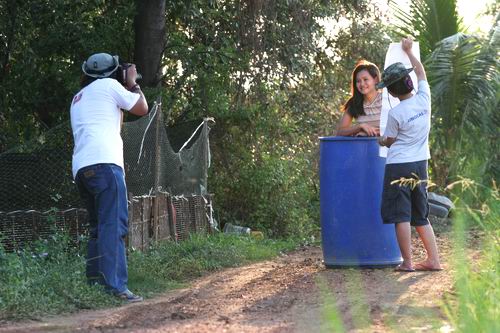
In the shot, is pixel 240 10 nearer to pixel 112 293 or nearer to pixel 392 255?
pixel 392 255

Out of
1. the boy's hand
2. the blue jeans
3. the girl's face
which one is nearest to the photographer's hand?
the blue jeans

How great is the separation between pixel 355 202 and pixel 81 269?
233 centimetres

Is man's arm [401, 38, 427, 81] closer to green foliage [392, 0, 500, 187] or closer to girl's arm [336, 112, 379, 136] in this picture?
girl's arm [336, 112, 379, 136]

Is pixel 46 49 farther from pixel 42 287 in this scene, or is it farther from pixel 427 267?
pixel 427 267

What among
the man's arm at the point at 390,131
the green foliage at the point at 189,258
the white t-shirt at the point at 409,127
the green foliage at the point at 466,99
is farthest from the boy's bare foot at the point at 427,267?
the green foliage at the point at 466,99

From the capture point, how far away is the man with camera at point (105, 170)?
23.4 ft

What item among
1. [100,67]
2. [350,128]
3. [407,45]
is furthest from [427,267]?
[100,67]

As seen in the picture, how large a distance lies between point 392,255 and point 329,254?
1.76 ft

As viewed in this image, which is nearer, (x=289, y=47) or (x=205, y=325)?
(x=205, y=325)

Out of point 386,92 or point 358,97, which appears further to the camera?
point 358,97

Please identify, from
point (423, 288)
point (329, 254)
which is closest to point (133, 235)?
point (329, 254)

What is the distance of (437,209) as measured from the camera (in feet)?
47.1

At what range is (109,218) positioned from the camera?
23.5 feet

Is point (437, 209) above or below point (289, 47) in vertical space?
below
